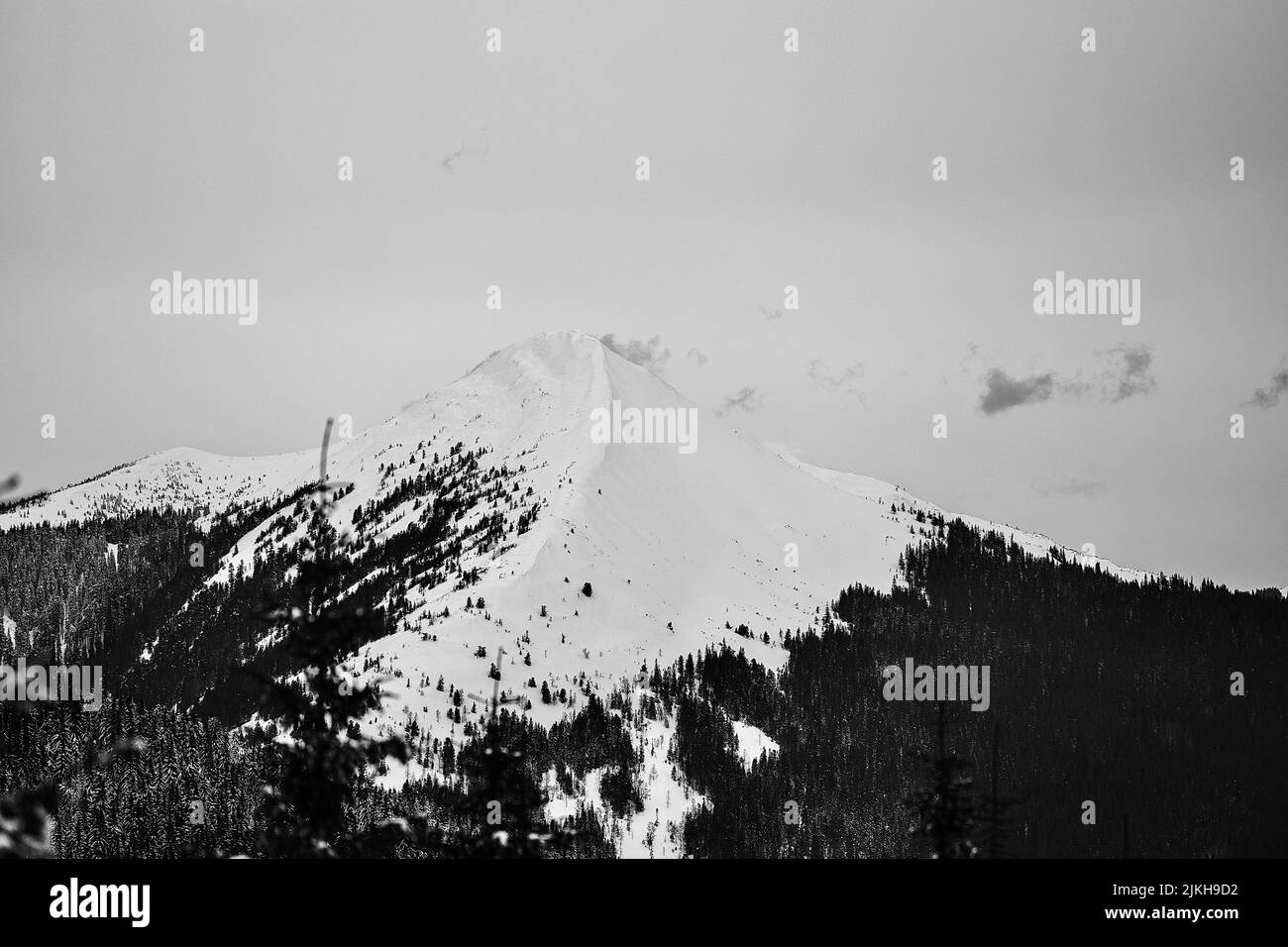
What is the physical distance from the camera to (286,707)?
90.7ft
